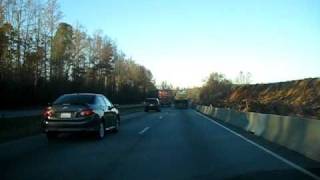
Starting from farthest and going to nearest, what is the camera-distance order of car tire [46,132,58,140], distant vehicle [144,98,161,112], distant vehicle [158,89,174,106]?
distant vehicle [158,89,174,106]
distant vehicle [144,98,161,112]
car tire [46,132,58,140]

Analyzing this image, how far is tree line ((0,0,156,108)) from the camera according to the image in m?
54.4

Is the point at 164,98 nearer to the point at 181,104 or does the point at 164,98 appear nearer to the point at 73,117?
the point at 181,104

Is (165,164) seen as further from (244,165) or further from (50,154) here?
(50,154)

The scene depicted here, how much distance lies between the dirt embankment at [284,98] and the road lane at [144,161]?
24.3 m

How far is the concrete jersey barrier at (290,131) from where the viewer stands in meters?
14.2

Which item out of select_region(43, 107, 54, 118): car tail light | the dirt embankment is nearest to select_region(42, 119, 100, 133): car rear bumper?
select_region(43, 107, 54, 118): car tail light

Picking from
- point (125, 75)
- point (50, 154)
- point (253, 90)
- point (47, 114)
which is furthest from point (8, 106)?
point (125, 75)

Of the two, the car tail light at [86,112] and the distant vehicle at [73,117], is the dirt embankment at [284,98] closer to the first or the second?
the distant vehicle at [73,117]

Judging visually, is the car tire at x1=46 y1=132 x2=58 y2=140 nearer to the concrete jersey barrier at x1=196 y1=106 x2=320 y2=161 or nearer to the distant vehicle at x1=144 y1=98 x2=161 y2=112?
the concrete jersey barrier at x1=196 y1=106 x2=320 y2=161

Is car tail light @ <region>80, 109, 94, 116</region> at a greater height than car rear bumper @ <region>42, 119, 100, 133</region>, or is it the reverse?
car tail light @ <region>80, 109, 94, 116</region>

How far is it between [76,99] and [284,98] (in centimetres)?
5041

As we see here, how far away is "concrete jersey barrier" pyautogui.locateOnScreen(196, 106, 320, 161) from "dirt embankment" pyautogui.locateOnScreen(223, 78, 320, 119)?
56.9 ft

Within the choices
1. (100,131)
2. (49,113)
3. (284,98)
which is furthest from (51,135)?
(284,98)

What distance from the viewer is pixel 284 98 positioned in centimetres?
6694
